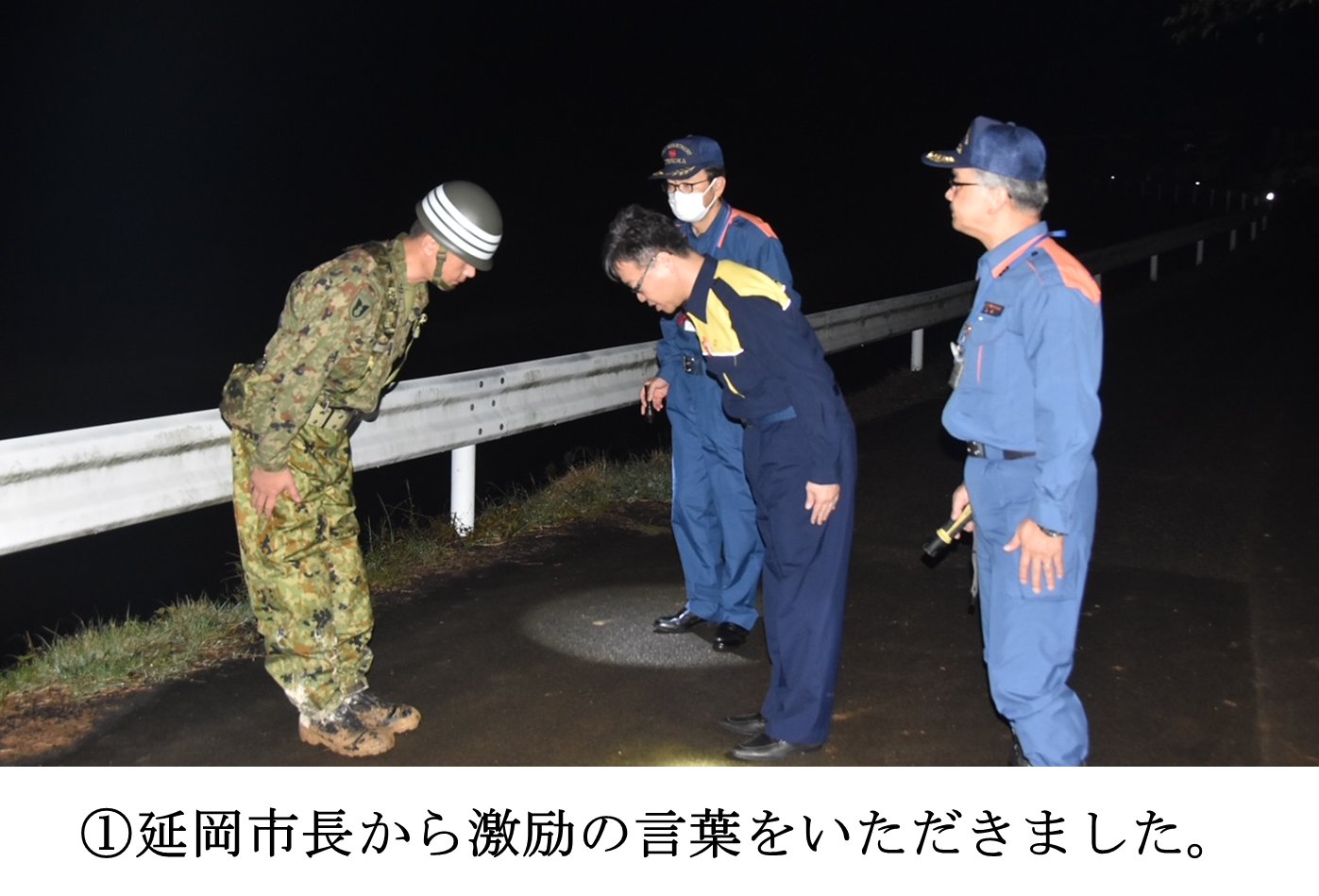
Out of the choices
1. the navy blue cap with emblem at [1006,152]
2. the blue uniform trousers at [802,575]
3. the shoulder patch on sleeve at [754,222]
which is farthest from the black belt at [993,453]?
the shoulder patch on sleeve at [754,222]

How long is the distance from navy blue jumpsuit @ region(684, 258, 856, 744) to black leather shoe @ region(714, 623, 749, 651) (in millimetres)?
1040

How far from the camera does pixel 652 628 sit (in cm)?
607

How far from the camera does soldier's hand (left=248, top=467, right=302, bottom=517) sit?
4461mm

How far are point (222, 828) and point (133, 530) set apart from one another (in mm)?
5358

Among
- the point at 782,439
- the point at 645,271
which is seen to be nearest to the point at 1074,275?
the point at 782,439

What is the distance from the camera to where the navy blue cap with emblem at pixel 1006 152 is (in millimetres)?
3973

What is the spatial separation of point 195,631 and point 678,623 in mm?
2033

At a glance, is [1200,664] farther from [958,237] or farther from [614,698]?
[958,237]

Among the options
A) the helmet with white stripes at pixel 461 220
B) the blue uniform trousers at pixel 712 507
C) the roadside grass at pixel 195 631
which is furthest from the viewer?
the blue uniform trousers at pixel 712 507

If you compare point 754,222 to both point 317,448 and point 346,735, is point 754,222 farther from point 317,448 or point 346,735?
point 346,735

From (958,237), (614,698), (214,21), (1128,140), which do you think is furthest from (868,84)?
(614,698)

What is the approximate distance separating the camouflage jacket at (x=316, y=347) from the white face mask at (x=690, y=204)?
Answer: 1692mm

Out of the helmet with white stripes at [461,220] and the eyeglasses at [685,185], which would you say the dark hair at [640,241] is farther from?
the eyeglasses at [685,185]

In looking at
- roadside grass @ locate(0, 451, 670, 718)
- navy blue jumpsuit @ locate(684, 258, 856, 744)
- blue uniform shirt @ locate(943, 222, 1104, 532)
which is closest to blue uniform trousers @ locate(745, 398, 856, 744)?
navy blue jumpsuit @ locate(684, 258, 856, 744)
